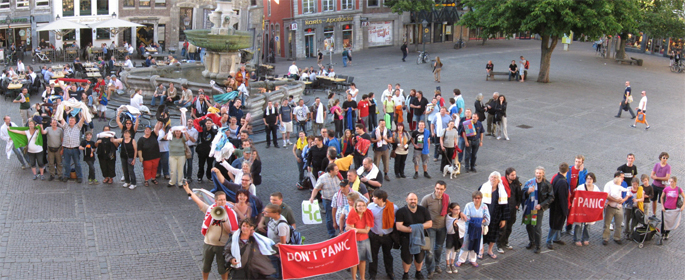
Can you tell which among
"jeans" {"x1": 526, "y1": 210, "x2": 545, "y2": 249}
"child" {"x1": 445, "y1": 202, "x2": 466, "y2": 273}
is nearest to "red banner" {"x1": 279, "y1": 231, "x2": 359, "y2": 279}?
"child" {"x1": 445, "y1": 202, "x2": 466, "y2": 273}

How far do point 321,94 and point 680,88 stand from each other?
1793 cm

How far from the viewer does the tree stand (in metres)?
28.8

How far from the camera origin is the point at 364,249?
9047 millimetres

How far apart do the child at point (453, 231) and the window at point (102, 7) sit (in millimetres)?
40874

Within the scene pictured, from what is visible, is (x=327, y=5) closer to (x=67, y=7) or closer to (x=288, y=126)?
(x=67, y=7)

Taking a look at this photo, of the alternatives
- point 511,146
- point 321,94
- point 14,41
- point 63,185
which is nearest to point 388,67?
point 321,94

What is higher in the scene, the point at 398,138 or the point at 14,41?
the point at 14,41

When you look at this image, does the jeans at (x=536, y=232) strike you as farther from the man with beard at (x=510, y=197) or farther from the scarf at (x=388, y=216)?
the scarf at (x=388, y=216)

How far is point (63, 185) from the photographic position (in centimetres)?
1379

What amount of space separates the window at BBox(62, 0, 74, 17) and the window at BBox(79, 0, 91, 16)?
2.02 ft

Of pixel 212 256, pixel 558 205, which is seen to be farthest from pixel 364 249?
pixel 558 205

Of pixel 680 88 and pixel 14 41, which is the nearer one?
pixel 680 88

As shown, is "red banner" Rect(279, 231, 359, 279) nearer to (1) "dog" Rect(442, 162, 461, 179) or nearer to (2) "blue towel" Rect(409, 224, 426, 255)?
(2) "blue towel" Rect(409, 224, 426, 255)

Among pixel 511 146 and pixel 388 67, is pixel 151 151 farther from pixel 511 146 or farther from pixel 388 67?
pixel 388 67
